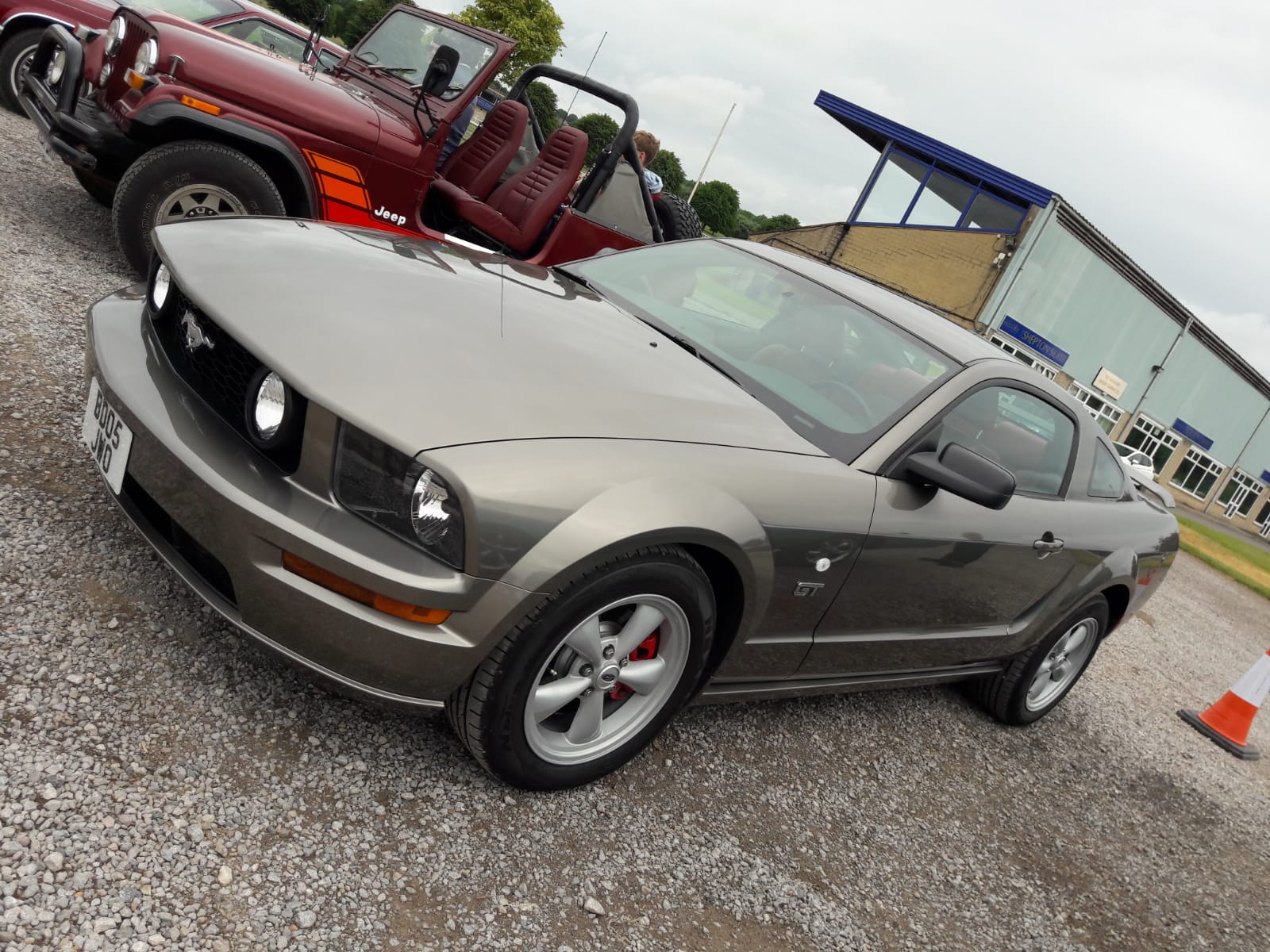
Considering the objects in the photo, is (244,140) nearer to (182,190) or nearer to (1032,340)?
(182,190)

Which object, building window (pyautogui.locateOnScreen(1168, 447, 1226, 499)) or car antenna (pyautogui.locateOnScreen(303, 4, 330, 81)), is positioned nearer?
car antenna (pyautogui.locateOnScreen(303, 4, 330, 81))

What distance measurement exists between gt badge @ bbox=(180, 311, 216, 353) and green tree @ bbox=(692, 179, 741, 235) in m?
58.4

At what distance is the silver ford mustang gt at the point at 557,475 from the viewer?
193cm

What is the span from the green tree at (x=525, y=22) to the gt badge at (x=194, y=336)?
153ft

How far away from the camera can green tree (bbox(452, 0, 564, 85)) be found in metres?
45.6

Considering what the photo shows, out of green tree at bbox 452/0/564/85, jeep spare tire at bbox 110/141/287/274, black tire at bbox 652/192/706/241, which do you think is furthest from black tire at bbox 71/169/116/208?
green tree at bbox 452/0/564/85

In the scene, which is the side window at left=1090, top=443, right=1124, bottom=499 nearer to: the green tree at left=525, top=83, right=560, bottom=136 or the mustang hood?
the mustang hood

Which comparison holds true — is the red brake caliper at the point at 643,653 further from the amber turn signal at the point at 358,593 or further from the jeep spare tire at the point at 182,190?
the jeep spare tire at the point at 182,190

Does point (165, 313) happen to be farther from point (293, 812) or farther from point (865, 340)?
point (865, 340)

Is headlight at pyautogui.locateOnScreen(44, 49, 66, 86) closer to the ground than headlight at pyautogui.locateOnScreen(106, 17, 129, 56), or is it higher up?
closer to the ground

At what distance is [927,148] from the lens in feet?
82.5

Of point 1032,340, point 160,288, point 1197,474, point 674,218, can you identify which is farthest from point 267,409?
point 1197,474

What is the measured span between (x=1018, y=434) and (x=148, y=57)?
14.2 ft

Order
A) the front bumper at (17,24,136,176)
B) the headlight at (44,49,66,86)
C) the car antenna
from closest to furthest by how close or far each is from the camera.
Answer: the front bumper at (17,24,136,176) → the headlight at (44,49,66,86) → the car antenna
